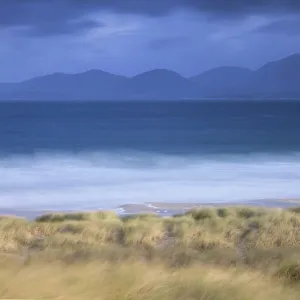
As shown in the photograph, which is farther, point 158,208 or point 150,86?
point 150,86

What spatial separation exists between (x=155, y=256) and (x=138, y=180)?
5597mm

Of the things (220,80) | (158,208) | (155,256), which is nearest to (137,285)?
(155,256)

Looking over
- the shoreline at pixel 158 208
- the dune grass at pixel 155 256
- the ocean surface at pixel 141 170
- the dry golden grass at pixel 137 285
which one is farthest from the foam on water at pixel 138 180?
the dry golden grass at pixel 137 285

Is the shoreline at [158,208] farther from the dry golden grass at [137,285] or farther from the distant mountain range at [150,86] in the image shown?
the distant mountain range at [150,86]

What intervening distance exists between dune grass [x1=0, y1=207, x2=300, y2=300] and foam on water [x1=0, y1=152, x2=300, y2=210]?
2.07 m

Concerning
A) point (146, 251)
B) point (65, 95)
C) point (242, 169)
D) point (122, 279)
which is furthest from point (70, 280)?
point (65, 95)

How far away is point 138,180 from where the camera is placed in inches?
347

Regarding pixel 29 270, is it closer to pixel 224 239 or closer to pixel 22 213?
pixel 224 239

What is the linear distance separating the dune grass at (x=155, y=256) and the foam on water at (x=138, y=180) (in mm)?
2067

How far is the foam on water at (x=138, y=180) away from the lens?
7.02 m

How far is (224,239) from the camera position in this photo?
3.75 m

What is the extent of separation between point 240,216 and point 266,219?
0.45m

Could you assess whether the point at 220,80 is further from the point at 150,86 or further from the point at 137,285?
the point at 137,285

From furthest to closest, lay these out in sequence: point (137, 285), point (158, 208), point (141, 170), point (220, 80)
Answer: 1. point (220, 80)
2. point (141, 170)
3. point (158, 208)
4. point (137, 285)
